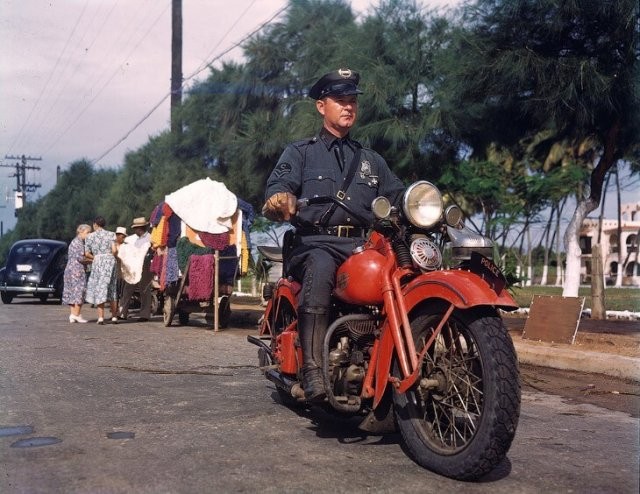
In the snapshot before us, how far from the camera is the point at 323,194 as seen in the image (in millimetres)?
4730

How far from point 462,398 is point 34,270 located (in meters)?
23.3

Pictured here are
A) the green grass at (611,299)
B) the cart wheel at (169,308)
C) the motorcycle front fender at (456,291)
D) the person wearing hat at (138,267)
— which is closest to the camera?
the motorcycle front fender at (456,291)

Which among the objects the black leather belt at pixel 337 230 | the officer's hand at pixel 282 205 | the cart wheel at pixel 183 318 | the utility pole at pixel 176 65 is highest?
the utility pole at pixel 176 65

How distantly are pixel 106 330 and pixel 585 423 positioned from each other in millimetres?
8826

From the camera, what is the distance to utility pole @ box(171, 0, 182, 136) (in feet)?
72.2

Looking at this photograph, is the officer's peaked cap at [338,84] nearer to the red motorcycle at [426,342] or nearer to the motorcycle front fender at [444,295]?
the red motorcycle at [426,342]

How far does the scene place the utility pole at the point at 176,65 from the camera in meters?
22.0

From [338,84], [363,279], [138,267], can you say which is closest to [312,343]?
[363,279]

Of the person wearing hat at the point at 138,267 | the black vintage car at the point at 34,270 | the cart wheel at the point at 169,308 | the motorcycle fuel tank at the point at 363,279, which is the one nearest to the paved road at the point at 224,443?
the motorcycle fuel tank at the point at 363,279

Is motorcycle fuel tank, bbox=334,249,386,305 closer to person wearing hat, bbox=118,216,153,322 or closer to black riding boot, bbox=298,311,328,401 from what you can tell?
black riding boot, bbox=298,311,328,401

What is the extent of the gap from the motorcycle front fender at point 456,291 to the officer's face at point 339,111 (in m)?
1.25

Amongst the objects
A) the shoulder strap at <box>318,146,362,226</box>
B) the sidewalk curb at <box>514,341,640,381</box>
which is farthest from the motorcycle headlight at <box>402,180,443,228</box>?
the sidewalk curb at <box>514,341,640,381</box>

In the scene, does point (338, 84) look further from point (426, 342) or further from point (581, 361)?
point (581, 361)

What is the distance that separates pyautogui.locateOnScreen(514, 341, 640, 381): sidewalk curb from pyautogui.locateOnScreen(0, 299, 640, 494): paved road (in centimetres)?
126
